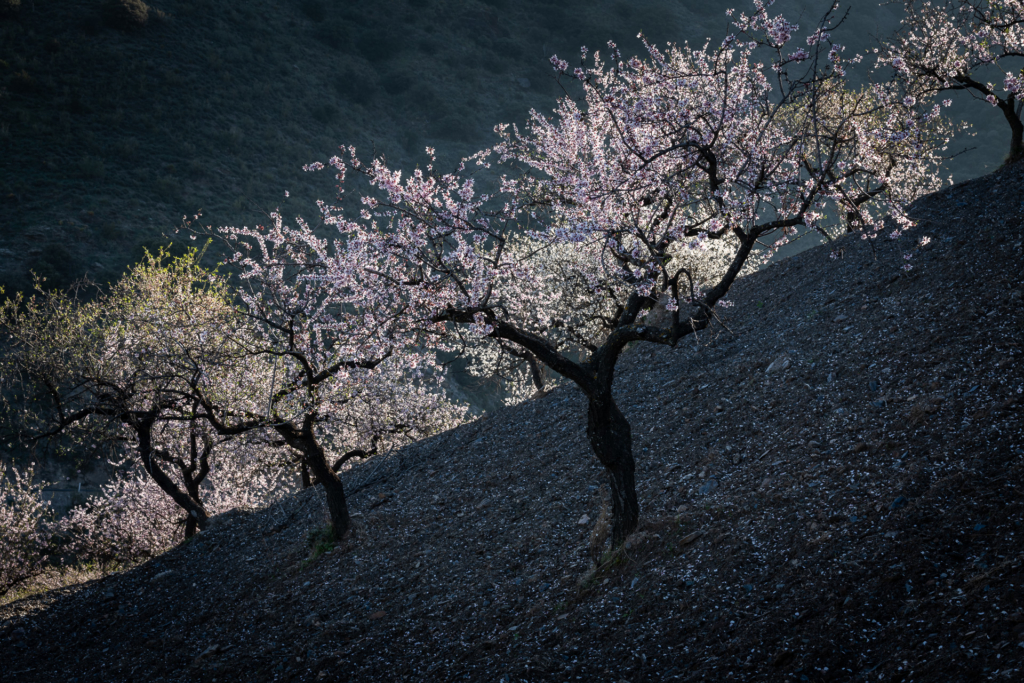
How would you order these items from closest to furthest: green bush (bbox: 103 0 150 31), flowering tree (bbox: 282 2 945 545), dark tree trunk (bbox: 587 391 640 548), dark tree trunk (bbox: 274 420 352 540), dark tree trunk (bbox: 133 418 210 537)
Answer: flowering tree (bbox: 282 2 945 545) → dark tree trunk (bbox: 587 391 640 548) → dark tree trunk (bbox: 274 420 352 540) → dark tree trunk (bbox: 133 418 210 537) → green bush (bbox: 103 0 150 31)

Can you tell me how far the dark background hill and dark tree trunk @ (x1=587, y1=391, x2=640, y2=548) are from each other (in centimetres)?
2366

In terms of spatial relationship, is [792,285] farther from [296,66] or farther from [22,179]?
[296,66]

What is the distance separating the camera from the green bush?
48.2 metres

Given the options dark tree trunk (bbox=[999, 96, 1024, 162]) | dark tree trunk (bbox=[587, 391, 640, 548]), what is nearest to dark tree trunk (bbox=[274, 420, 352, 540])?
dark tree trunk (bbox=[587, 391, 640, 548])

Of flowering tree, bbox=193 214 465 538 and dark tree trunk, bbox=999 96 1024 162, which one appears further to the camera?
dark tree trunk, bbox=999 96 1024 162

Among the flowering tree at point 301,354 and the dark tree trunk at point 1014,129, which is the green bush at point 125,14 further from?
the dark tree trunk at point 1014,129

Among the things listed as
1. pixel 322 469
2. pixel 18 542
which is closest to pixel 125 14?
pixel 18 542

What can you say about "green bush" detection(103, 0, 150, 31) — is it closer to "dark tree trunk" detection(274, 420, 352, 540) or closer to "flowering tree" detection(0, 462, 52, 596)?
"flowering tree" detection(0, 462, 52, 596)

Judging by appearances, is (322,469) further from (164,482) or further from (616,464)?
(164,482)

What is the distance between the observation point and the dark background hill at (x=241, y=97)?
119 ft

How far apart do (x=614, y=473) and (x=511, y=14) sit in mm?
84151

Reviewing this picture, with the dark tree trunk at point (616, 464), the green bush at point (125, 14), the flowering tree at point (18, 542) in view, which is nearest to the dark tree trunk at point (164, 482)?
the flowering tree at point (18, 542)

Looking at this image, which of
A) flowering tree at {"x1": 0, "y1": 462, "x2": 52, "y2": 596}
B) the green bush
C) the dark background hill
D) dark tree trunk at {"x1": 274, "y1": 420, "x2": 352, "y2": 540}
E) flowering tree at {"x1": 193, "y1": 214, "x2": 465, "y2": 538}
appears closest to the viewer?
flowering tree at {"x1": 193, "y1": 214, "x2": 465, "y2": 538}

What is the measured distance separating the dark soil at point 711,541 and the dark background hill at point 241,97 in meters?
19.5
